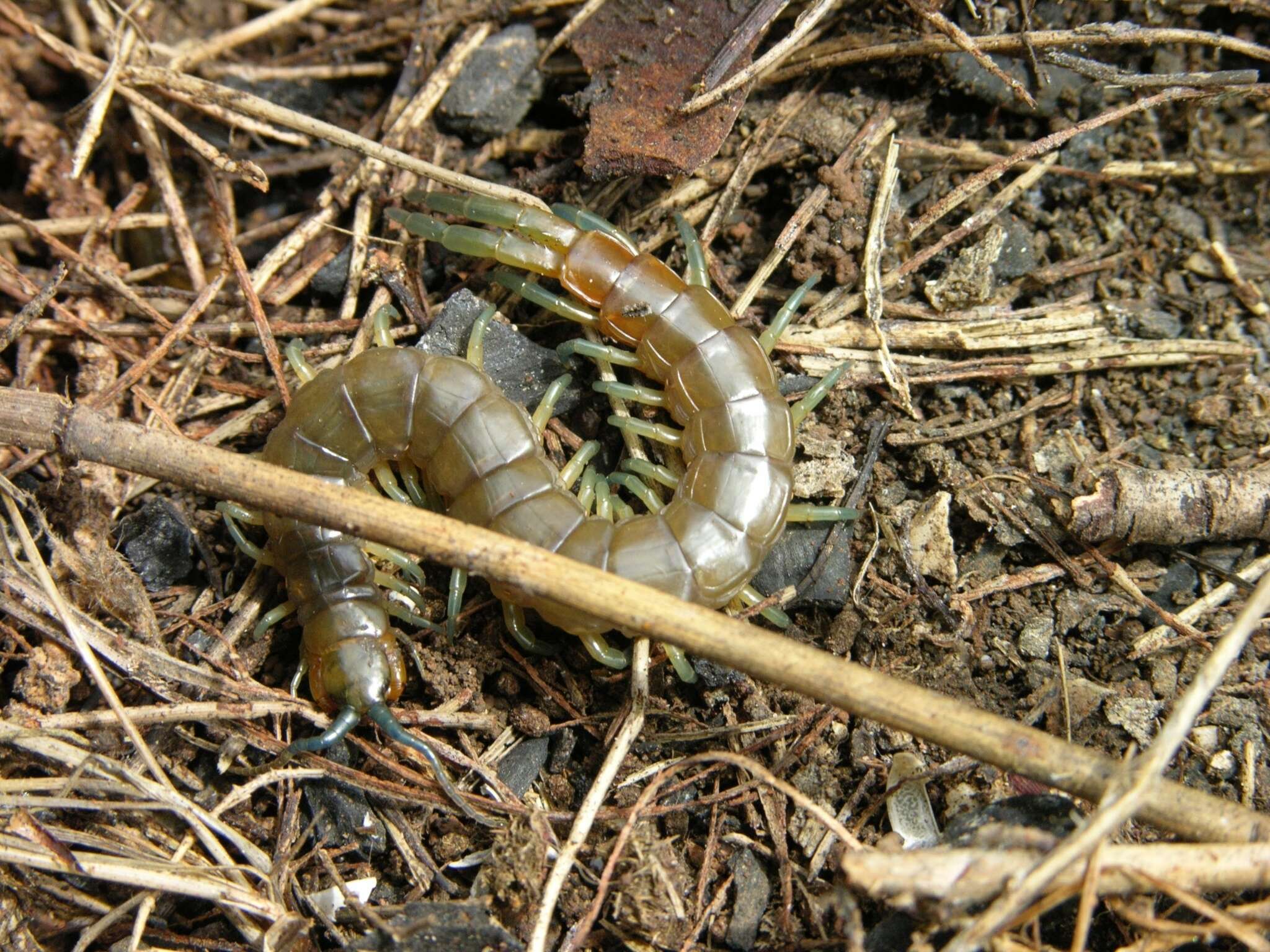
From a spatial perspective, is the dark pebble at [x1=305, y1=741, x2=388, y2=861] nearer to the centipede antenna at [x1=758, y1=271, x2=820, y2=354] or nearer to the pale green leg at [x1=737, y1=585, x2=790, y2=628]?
the pale green leg at [x1=737, y1=585, x2=790, y2=628]

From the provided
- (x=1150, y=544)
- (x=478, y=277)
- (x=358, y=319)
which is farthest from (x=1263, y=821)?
(x=358, y=319)

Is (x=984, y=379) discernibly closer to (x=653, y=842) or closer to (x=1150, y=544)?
(x=1150, y=544)

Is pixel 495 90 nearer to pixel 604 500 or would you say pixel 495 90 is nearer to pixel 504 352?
pixel 504 352

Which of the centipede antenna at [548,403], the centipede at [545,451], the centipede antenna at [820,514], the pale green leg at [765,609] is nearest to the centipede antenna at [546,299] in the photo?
the centipede at [545,451]

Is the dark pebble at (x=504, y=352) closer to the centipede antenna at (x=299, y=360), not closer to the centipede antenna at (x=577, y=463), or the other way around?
the centipede antenna at (x=577, y=463)

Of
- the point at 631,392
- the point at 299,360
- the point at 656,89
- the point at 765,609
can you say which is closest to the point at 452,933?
the point at 765,609
